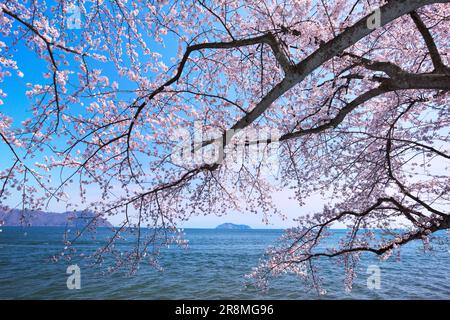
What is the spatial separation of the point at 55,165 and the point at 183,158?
2.05 meters

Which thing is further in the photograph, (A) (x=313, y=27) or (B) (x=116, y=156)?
(B) (x=116, y=156)

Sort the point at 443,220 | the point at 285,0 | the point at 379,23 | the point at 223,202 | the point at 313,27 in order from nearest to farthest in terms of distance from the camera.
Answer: the point at 379,23 < the point at 313,27 < the point at 285,0 < the point at 443,220 < the point at 223,202

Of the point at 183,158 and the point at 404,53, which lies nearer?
the point at 183,158

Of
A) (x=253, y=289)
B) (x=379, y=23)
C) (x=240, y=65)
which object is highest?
(x=240, y=65)

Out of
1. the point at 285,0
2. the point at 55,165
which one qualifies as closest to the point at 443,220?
the point at 285,0

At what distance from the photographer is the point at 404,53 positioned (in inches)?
218
